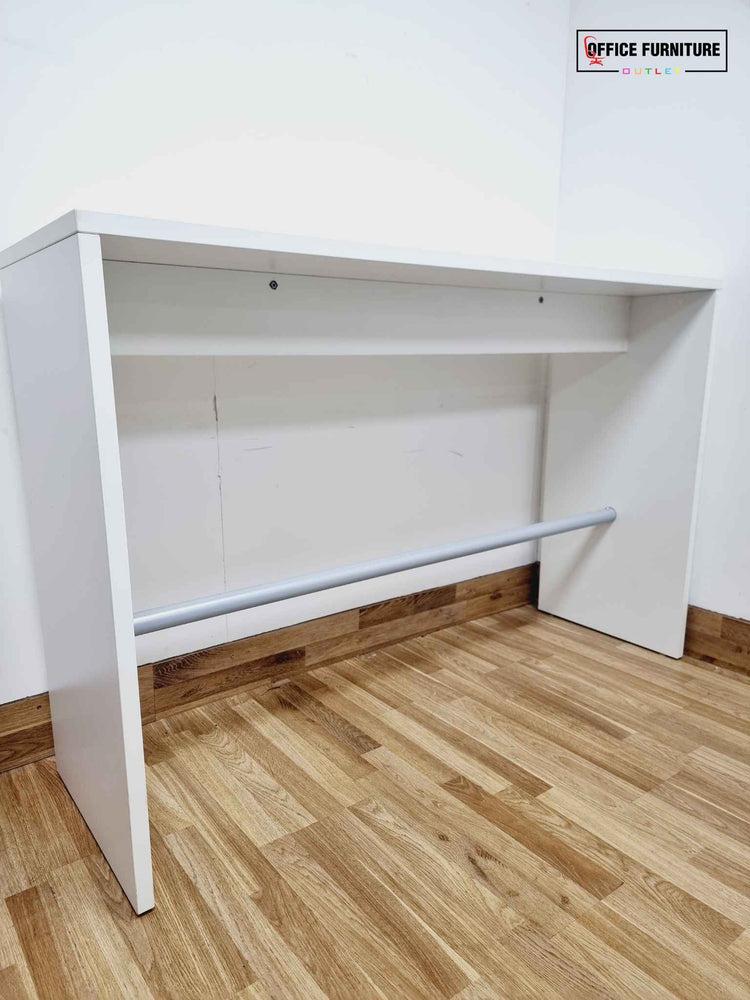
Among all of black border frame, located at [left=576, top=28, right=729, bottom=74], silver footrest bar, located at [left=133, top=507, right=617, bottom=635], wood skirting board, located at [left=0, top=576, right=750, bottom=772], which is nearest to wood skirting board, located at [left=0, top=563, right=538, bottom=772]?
wood skirting board, located at [left=0, top=576, right=750, bottom=772]

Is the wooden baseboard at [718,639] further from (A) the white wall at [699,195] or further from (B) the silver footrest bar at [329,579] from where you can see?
(B) the silver footrest bar at [329,579]

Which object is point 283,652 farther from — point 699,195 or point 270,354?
point 699,195

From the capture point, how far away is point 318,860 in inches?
42.2

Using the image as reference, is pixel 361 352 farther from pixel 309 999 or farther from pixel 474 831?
pixel 309 999

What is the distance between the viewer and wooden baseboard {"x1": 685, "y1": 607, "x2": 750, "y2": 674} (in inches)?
66.6

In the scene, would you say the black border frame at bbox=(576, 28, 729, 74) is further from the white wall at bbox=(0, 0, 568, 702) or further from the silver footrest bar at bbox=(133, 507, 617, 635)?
the silver footrest bar at bbox=(133, 507, 617, 635)

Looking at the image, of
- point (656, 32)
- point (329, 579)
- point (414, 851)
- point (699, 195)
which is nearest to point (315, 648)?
point (329, 579)

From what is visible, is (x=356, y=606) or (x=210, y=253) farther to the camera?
(x=356, y=606)

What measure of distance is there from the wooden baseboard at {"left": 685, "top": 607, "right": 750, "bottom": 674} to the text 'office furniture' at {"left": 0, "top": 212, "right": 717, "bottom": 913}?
0.06 m

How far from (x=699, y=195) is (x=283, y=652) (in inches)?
55.8

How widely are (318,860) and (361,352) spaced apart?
824 mm

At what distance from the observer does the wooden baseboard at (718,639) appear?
1692 millimetres

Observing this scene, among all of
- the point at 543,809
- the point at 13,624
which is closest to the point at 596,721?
the point at 543,809

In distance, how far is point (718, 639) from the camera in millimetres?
1732
